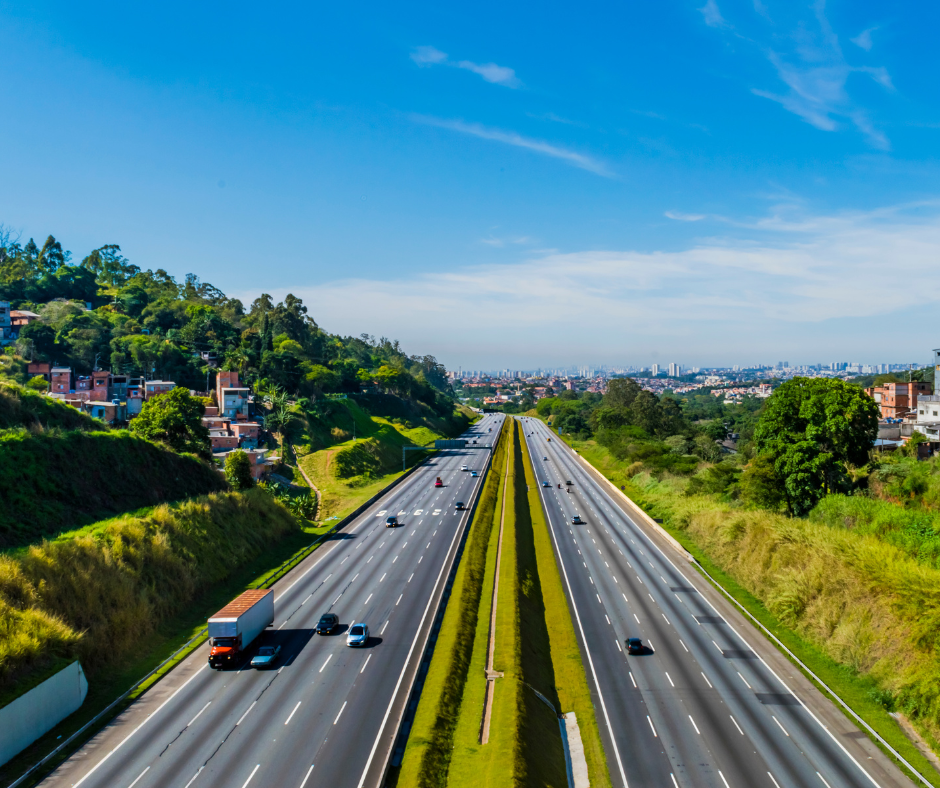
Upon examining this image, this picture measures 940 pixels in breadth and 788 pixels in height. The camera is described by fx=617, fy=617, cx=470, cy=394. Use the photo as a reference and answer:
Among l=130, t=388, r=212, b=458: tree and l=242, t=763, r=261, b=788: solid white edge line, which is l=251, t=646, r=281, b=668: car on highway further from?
l=130, t=388, r=212, b=458: tree

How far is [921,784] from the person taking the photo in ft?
84.1

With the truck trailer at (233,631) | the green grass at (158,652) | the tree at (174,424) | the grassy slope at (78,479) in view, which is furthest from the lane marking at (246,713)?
the tree at (174,424)

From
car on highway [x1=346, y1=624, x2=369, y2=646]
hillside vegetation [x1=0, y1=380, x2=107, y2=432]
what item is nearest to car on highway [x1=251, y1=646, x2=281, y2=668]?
car on highway [x1=346, y1=624, x2=369, y2=646]

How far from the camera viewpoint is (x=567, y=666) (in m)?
36.3

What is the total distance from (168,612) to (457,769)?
23.9 metres

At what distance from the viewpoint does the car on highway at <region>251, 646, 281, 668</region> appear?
3334 centimetres

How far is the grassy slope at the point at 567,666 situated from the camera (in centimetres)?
2772

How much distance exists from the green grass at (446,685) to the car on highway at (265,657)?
28.4 feet

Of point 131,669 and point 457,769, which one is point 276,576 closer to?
point 131,669

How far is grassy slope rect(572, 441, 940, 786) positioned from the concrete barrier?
1487 inches

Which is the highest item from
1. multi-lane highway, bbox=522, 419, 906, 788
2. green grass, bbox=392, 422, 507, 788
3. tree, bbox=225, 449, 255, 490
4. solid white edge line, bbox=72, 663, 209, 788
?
tree, bbox=225, 449, 255, 490

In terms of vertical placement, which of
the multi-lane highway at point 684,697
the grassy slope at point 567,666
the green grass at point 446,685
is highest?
the green grass at point 446,685

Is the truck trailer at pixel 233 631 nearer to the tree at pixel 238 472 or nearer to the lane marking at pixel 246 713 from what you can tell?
the lane marking at pixel 246 713

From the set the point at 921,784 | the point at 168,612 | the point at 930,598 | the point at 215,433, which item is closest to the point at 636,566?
the point at 930,598
